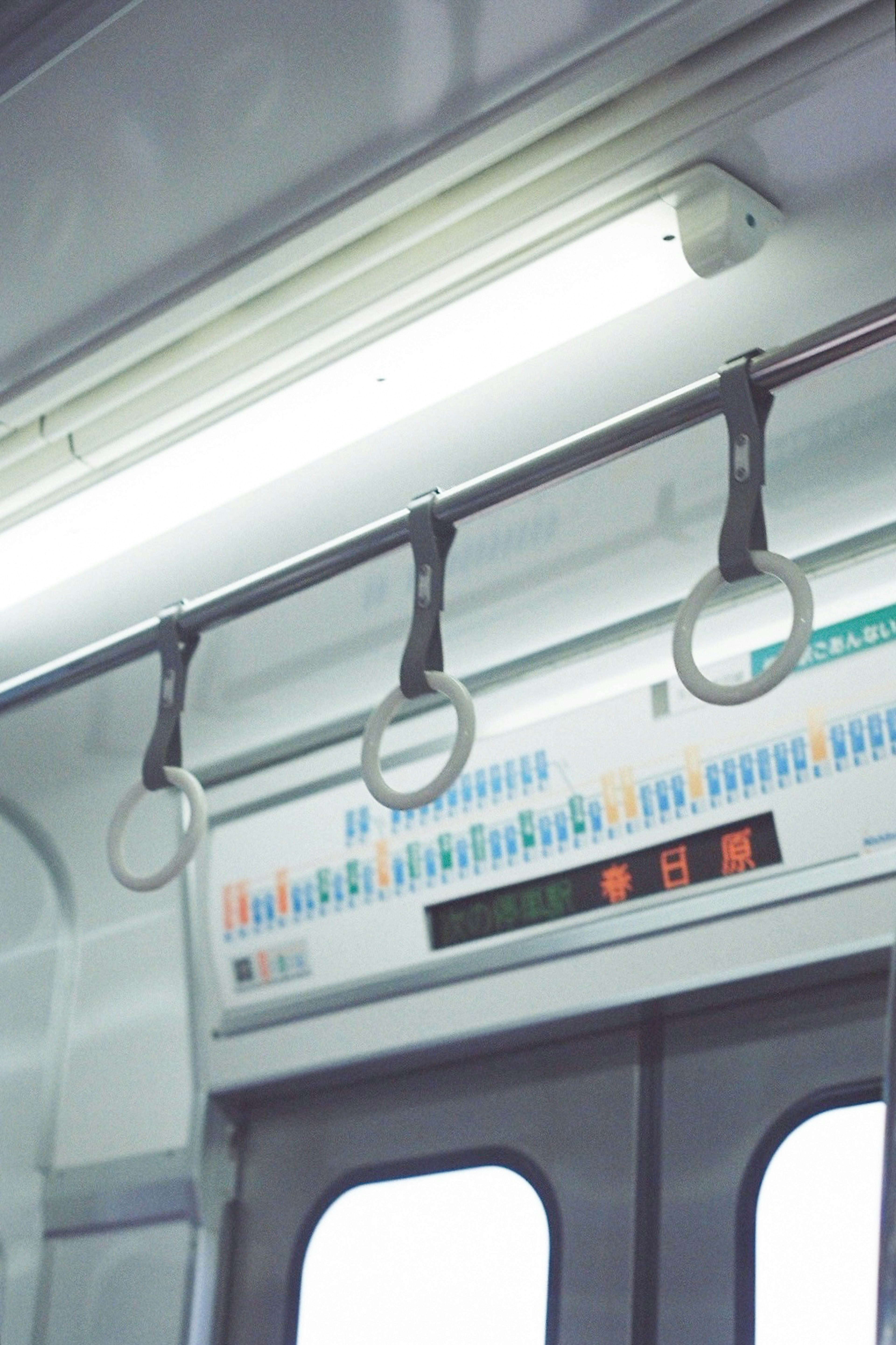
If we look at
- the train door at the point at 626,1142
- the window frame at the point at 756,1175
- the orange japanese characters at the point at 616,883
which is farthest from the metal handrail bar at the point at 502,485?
the window frame at the point at 756,1175

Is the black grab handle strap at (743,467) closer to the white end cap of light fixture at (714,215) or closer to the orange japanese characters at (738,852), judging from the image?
the white end cap of light fixture at (714,215)

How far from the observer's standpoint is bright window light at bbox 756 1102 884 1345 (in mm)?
2766

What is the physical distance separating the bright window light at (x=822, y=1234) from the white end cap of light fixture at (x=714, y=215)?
141 cm

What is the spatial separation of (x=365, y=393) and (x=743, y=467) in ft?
2.33

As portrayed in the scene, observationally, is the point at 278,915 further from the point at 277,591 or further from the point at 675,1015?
the point at 277,591

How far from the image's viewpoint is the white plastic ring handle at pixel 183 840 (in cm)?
243

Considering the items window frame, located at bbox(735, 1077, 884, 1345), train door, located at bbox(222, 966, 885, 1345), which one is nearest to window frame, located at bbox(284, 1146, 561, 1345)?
train door, located at bbox(222, 966, 885, 1345)

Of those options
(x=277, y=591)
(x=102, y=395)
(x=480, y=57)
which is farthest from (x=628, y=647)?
(x=480, y=57)

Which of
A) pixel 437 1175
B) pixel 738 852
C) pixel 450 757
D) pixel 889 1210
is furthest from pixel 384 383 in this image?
pixel 437 1175

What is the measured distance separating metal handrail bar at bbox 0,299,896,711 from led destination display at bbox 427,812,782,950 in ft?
2.53

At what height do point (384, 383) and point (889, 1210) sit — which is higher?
point (384, 383)

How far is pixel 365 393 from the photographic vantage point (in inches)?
100

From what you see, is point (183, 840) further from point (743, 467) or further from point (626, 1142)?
point (626, 1142)

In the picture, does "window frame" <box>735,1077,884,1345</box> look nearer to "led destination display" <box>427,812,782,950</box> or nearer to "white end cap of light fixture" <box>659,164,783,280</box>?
"led destination display" <box>427,812,782,950</box>
